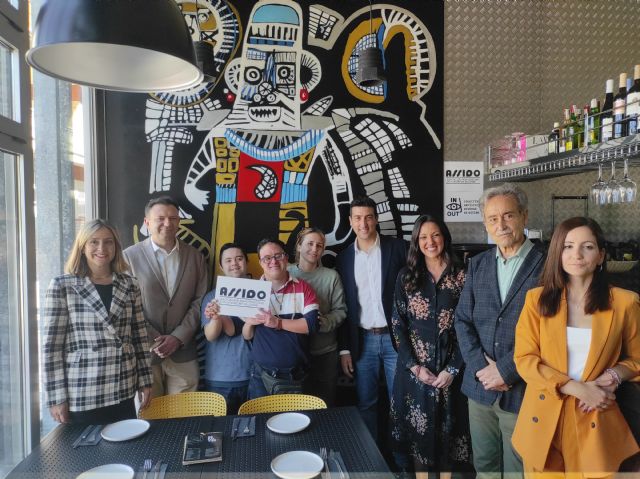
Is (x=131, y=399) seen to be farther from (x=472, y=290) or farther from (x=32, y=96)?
(x=472, y=290)

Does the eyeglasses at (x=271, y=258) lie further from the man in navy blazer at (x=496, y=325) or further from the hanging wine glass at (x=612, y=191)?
the hanging wine glass at (x=612, y=191)

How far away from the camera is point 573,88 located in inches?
154

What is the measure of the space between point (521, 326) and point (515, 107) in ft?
8.24

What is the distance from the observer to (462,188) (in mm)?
3883

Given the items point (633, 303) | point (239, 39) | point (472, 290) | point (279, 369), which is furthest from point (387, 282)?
point (239, 39)

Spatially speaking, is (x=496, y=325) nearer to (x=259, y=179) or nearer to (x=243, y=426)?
(x=243, y=426)

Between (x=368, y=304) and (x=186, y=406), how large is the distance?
1.44 m

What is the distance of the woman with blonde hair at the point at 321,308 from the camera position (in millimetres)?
3224

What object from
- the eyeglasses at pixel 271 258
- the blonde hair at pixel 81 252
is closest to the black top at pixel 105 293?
the blonde hair at pixel 81 252

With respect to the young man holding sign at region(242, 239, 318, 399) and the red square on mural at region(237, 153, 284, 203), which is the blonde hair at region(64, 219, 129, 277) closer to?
the young man holding sign at region(242, 239, 318, 399)

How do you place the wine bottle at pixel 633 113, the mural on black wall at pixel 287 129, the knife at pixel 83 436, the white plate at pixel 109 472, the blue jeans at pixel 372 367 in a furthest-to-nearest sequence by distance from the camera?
the mural on black wall at pixel 287 129, the blue jeans at pixel 372 367, the wine bottle at pixel 633 113, the knife at pixel 83 436, the white plate at pixel 109 472

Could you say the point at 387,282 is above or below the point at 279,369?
above

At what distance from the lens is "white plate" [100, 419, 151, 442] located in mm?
1923

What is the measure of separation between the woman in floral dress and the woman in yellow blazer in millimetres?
629
